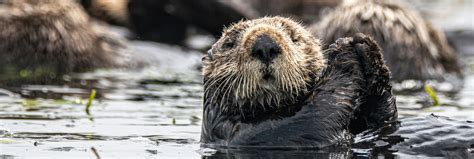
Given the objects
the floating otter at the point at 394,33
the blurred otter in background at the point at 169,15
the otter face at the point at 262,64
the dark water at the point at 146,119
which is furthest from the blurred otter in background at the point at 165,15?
the otter face at the point at 262,64

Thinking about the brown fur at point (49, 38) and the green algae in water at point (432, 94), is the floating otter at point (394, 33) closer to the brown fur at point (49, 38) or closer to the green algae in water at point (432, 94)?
the green algae in water at point (432, 94)

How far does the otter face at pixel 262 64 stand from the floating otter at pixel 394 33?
394 centimetres

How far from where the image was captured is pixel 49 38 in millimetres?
10883

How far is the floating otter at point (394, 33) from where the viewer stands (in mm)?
10227

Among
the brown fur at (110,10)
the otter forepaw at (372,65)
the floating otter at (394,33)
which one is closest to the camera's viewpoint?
the otter forepaw at (372,65)

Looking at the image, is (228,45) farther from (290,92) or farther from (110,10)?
(110,10)

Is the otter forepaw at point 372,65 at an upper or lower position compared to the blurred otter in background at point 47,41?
lower

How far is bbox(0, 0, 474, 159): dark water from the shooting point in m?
5.63

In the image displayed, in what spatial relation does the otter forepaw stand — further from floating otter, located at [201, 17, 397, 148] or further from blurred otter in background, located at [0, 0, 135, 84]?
blurred otter in background, located at [0, 0, 135, 84]

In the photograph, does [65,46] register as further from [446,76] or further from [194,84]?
[446,76]

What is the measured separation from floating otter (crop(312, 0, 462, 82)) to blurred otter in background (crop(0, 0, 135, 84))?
242cm

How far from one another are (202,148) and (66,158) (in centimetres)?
84

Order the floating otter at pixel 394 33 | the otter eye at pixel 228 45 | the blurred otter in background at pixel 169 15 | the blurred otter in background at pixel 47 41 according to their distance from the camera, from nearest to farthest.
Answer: the otter eye at pixel 228 45 → the floating otter at pixel 394 33 → the blurred otter in background at pixel 47 41 → the blurred otter in background at pixel 169 15

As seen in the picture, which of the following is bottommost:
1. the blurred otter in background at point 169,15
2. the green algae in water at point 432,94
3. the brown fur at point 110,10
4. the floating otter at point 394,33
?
the green algae in water at point 432,94
